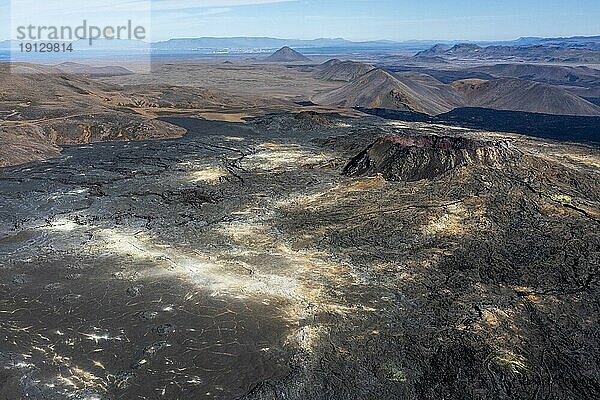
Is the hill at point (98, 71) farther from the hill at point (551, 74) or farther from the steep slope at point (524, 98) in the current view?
the hill at point (551, 74)

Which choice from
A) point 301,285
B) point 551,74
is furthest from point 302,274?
point 551,74

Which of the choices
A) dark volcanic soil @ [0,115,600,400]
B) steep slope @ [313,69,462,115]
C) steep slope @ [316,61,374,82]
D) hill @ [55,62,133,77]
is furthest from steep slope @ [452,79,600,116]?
hill @ [55,62,133,77]

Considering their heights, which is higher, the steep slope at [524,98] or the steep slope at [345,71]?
the steep slope at [345,71]

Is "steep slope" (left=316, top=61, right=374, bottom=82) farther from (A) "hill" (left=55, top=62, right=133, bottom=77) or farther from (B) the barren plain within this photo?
(B) the barren plain

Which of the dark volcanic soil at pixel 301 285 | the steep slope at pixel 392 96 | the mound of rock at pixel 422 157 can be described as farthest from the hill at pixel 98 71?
the mound of rock at pixel 422 157

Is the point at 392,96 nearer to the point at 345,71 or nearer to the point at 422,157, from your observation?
the point at 422,157

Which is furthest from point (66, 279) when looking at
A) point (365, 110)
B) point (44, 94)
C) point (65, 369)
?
point (365, 110)
